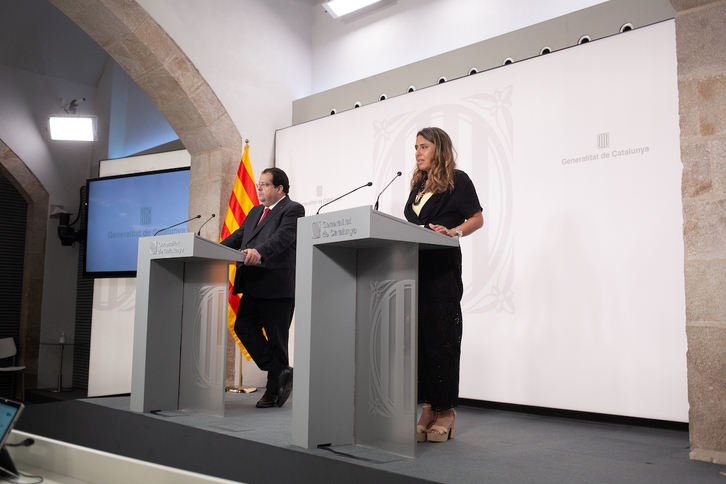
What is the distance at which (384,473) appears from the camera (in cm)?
194

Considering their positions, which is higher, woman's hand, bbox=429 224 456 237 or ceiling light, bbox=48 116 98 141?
ceiling light, bbox=48 116 98 141

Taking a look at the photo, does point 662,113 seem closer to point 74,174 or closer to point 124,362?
point 124,362

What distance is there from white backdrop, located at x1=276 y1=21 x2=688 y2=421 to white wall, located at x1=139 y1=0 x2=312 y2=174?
175 cm

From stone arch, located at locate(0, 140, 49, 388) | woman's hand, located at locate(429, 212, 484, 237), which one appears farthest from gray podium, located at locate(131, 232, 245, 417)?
stone arch, located at locate(0, 140, 49, 388)

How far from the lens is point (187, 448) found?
269cm

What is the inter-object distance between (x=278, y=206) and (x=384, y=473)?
6.27 feet

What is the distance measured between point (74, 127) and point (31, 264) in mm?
2126

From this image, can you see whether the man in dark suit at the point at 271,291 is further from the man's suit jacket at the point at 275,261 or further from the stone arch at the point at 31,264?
the stone arch at the point at 31,264

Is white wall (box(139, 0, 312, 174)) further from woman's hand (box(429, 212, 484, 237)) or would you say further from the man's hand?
woman's hand (box(429, 212, 484, 237))

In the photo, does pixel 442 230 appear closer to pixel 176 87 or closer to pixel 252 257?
pixel 252 257

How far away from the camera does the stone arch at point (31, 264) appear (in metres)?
7.66

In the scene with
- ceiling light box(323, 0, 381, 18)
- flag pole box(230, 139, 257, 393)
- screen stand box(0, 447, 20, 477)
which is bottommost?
flag pole box(230, 139, 257, 393)

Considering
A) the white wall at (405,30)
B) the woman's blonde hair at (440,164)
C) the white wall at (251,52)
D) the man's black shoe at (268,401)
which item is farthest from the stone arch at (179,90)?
the woman's blonde hair at (440,164)

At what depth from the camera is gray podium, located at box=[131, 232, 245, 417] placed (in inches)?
120
